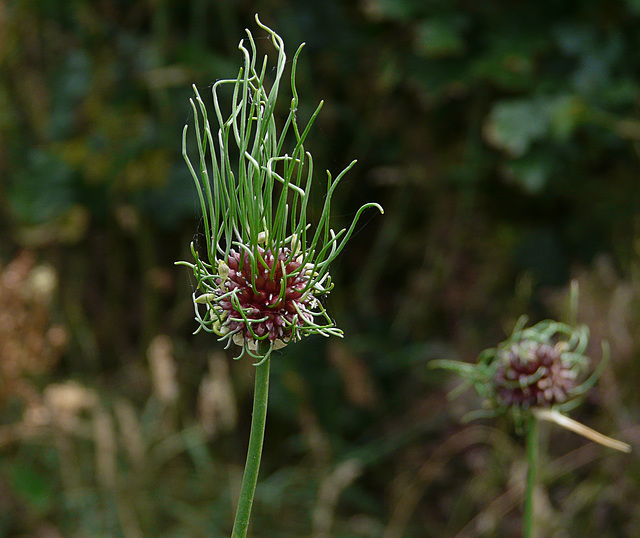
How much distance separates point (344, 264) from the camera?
1821 mm

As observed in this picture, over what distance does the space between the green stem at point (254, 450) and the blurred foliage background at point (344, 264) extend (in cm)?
107

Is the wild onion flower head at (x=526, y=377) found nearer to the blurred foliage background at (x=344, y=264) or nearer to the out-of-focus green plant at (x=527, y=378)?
the out-of-focus green plant at (x=527, y=378)

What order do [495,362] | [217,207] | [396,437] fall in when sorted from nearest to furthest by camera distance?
[217,207]
[495,362]
[396,437]

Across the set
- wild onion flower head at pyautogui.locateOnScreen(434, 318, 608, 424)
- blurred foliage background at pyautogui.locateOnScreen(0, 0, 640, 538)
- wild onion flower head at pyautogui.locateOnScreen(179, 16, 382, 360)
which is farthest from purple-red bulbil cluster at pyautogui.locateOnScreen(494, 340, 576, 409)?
blurred foliage background at pyautogui.locateOnScreen(0, 0, 640, 538)

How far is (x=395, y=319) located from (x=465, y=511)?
461 millimetres

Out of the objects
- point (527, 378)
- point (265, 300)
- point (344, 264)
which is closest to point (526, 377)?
point (527, 378)

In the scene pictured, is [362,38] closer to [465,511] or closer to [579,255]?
[579,255]

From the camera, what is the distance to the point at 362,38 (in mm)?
1629

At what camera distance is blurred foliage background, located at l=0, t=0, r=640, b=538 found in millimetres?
1381

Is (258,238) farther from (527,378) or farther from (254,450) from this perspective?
(527,378)

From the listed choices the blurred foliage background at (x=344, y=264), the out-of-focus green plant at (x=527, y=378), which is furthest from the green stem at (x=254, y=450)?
the blurred foliage background at (x=344, y=264)

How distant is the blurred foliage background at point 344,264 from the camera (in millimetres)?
1381

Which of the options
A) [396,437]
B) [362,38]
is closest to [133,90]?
[362,38]

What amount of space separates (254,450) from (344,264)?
153 cm
